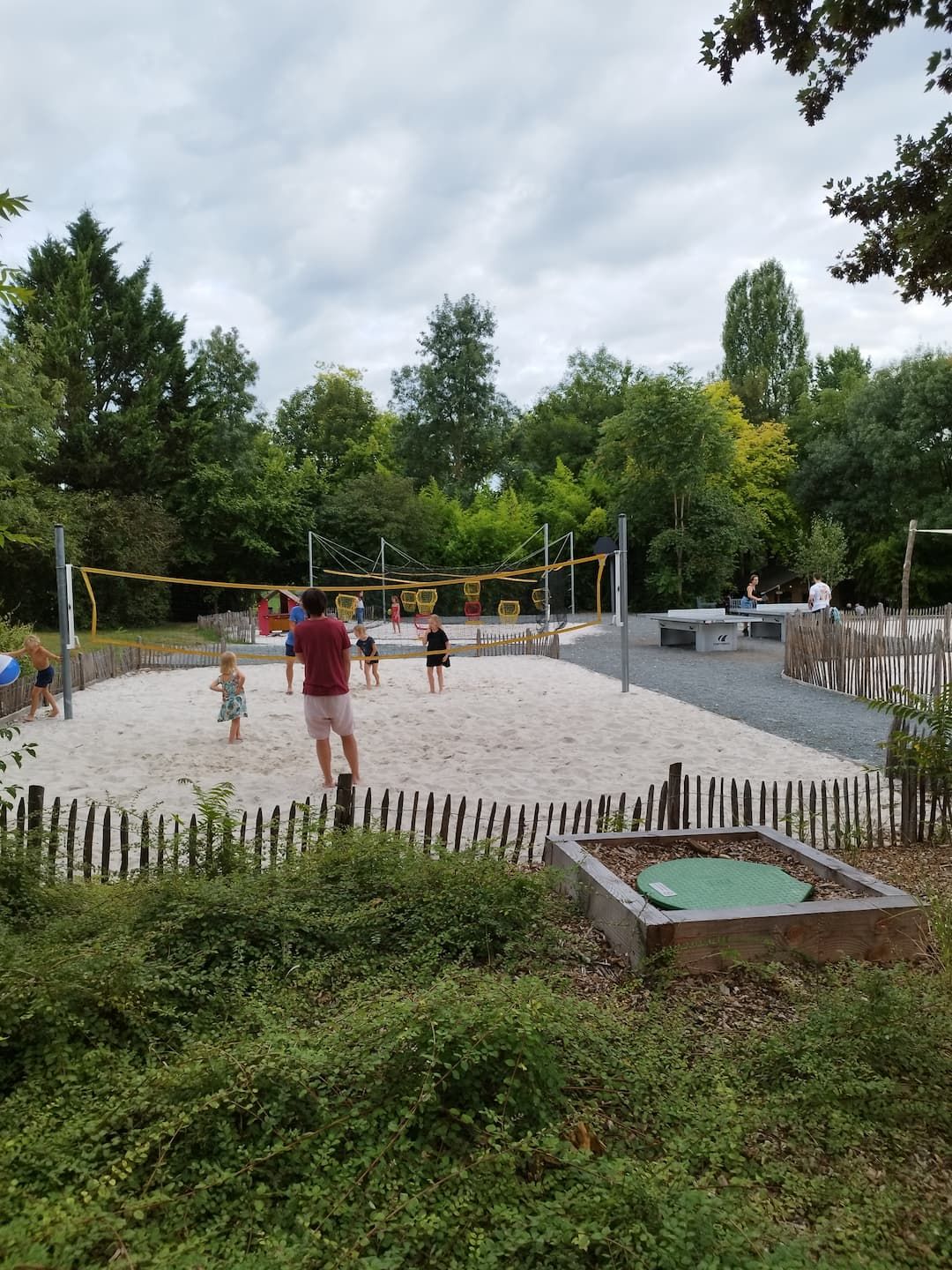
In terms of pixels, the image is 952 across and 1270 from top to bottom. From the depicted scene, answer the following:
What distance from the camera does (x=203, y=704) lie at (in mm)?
11773

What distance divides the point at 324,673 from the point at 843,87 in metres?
5.04

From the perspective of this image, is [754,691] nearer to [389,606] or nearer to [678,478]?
[678,478]

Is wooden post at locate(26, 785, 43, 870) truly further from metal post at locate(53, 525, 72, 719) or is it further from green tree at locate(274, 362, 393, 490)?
green tree at locate(274, 362, 393, 490)

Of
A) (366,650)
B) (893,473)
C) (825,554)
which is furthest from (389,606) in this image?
(893,473)

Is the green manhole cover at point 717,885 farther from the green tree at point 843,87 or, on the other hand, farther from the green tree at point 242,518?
the green tree at point 242,518

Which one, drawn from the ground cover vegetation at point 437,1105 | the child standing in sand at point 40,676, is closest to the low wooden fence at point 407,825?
the ground cover vegetation at point 437,1105

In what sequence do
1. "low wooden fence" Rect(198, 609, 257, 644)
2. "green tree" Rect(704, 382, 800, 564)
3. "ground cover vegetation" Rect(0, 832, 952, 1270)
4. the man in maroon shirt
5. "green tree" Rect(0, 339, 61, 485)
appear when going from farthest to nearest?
"green tree" Rect(704, 382, 800, 564) → "green tree" Rect(0, 339, 61, 485) → "low wooden fence" Rect(198, 609, 257, 644) → the man in maroon shirt → "ground cover vegetation" Rect(0, 832, 952, 1270)

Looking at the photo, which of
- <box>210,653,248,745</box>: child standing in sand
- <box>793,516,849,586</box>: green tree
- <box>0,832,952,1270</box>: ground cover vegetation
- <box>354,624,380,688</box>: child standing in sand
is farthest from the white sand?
<box>793,516,849,586</box>: green tree

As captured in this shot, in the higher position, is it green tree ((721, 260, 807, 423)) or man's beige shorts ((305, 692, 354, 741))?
green tree ((721, 260, 807, 423))

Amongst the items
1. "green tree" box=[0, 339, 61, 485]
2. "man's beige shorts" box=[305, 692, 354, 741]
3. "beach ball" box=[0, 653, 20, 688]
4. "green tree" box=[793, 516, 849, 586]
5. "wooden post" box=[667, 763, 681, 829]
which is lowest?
"wooden post" box=[667, 763, 681, 829]

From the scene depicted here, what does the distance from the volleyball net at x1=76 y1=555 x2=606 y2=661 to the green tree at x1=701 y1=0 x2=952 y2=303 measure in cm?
1279

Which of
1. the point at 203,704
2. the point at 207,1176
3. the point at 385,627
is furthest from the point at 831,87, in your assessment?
the point at 385,627

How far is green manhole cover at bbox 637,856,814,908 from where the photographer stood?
3.98 m

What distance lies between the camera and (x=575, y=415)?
4300 centimetres
